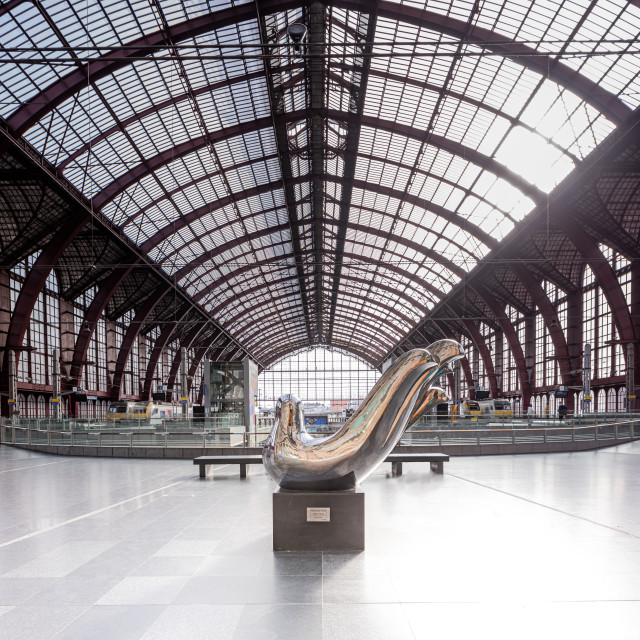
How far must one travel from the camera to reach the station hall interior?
18.3ft

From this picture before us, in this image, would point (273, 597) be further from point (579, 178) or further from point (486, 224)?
point (486, 224)

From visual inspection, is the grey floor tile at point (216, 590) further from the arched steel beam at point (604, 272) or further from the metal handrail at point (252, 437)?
the arched steel beam at point (604, 272)

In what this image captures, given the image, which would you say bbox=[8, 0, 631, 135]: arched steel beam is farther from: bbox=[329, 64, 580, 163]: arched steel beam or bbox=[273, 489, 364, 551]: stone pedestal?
bbox=[273, 489, 364, 551]: stone pedestal

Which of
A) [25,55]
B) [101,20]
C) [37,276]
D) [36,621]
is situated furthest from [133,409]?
[36,621]

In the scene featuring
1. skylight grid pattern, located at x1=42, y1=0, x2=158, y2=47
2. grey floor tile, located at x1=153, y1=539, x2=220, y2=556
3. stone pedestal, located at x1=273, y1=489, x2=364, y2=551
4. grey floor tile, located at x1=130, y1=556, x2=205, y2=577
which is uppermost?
skylight grid pattern, located at x1=42, y1=0, x2=158, y2=47

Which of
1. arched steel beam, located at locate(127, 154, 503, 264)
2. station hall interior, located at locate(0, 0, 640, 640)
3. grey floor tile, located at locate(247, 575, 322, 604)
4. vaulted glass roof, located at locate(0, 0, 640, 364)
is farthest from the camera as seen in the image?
arched steel beam, located at locate(127, 154, 503, 264)

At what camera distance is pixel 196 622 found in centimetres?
477

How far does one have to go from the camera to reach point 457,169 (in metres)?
37.3

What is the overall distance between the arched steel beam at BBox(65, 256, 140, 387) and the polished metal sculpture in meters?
39.7

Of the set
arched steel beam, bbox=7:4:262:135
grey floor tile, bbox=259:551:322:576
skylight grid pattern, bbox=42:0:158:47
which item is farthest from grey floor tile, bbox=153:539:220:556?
arched steel beam, bbox=7:4:262:135

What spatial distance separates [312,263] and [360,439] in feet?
86.1

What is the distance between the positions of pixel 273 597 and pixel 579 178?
2972cm

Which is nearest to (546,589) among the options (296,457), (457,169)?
(296,457)

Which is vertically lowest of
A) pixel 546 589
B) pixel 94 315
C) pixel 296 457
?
pixel 546 589
